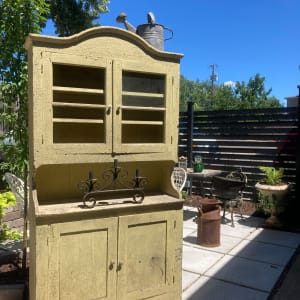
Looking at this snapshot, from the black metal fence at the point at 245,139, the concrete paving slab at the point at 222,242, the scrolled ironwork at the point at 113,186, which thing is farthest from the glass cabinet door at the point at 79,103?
the black metal fence at the point at 245,139

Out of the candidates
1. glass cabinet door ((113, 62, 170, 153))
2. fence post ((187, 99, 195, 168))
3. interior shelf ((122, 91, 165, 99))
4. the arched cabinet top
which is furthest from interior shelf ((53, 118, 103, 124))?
fence post ((187, 99, 195, 168))

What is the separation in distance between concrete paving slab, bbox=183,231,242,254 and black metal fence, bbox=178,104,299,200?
173cm

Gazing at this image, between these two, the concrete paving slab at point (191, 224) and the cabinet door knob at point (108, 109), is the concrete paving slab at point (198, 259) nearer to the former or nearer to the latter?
the concrete paving slab at point (191, 224)

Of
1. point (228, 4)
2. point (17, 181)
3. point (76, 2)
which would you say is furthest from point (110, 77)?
point (228, 4)

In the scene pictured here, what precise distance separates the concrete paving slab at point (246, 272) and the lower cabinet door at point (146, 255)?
3.06 feet

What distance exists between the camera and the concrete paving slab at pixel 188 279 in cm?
288

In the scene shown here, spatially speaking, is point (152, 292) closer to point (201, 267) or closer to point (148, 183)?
point (148, 183)

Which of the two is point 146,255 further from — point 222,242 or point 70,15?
point 70,15

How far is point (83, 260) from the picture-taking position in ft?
6.57

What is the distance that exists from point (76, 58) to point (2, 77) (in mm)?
959

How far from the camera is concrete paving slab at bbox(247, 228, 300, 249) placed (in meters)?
4.05

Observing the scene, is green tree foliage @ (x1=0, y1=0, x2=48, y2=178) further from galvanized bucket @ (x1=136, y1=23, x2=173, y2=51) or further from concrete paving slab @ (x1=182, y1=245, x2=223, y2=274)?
concrete paving slab @ (x1=182, y1=245, x2=223, y2=274)

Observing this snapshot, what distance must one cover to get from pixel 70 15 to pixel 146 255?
21.5 feet

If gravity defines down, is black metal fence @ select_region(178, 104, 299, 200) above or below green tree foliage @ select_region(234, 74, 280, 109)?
below
